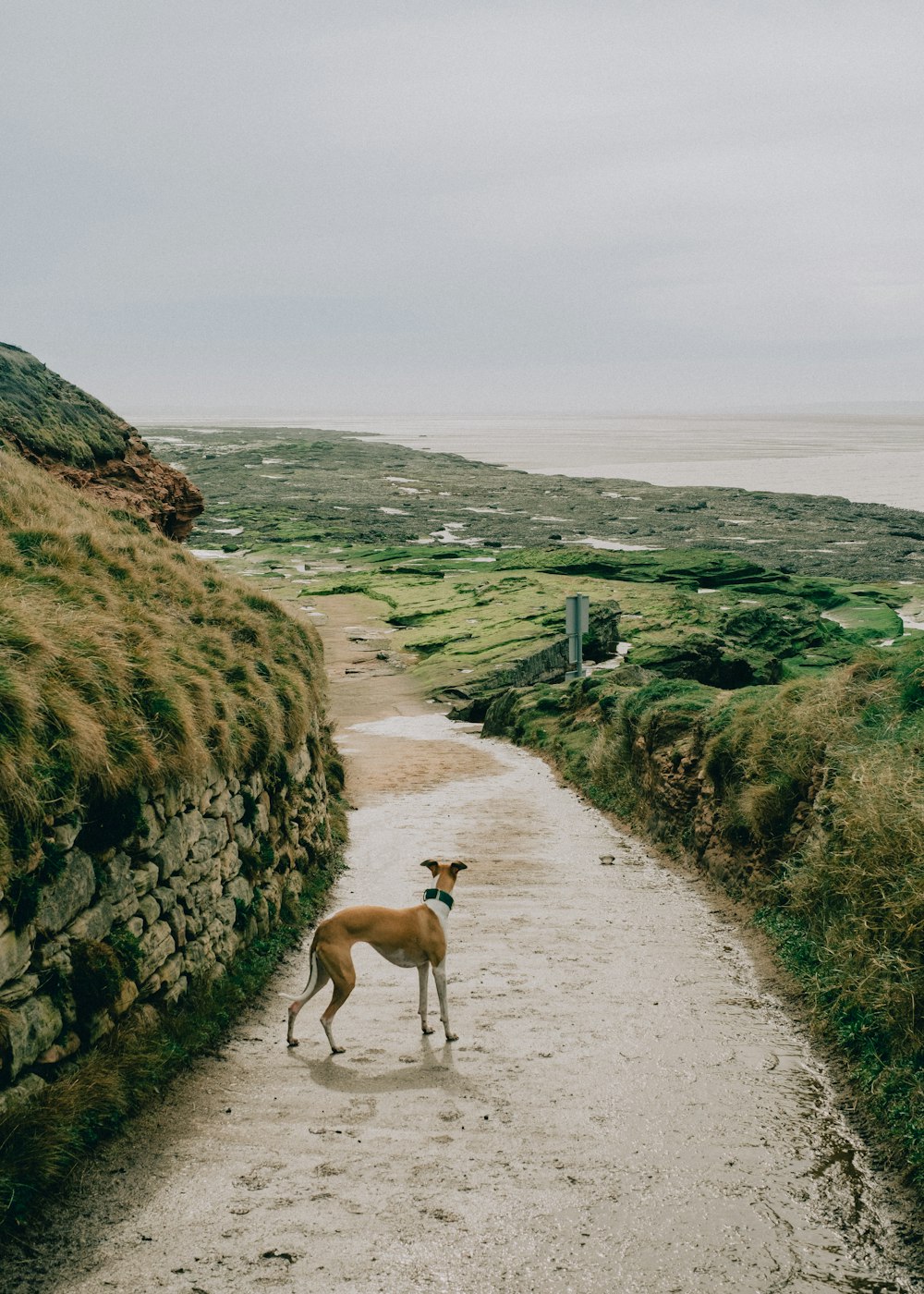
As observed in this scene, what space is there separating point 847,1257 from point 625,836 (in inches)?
426

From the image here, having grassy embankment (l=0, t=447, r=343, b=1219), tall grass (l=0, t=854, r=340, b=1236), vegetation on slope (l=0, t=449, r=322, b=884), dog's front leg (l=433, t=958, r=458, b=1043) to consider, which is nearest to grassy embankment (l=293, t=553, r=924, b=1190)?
dog's front leg (l=433, t=958, r=458, b=1043)

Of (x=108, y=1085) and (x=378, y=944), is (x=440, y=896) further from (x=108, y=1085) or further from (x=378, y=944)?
(x=108, y=1085)

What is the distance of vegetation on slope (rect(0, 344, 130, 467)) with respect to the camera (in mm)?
19688

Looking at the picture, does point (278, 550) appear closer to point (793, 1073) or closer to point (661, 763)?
point (661, 763)

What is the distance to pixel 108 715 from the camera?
8266mm

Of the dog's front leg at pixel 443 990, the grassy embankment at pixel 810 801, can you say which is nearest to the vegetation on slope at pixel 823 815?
the grassy embankment at pixel 810 801

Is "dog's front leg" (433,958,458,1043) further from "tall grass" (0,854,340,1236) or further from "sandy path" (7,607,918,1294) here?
"tall grass" (0,854,340,1236)

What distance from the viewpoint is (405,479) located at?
11900cm

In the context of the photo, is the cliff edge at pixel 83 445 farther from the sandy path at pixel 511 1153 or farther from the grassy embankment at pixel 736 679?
the sandy path at pixel 511 1153

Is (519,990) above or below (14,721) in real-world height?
below

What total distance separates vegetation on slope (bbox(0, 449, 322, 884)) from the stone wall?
0.95ft

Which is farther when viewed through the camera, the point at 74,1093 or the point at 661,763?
the point at 661,763

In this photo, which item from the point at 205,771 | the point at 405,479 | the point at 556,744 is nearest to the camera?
the point at 205,771

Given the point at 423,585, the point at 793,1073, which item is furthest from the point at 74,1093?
the point at 423,585
